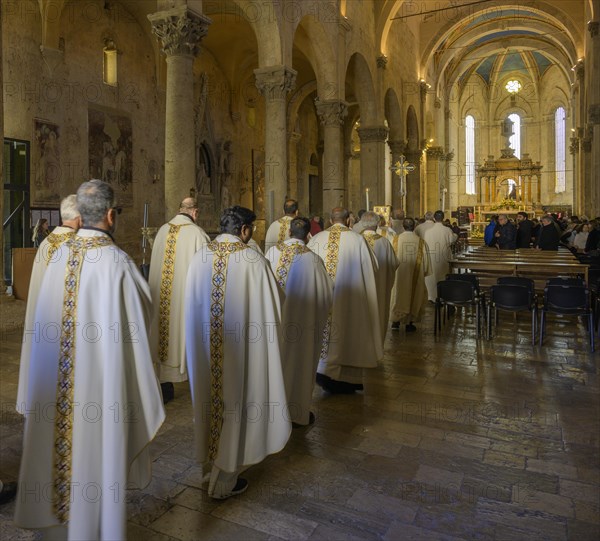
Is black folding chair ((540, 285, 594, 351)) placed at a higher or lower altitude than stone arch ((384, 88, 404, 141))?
lower

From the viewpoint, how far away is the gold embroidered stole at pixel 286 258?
4.16 meters

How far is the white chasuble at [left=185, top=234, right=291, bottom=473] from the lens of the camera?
319 centimetres

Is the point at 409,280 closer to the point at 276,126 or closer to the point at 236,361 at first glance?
the point at 276,126

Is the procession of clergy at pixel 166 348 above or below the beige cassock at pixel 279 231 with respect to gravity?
below

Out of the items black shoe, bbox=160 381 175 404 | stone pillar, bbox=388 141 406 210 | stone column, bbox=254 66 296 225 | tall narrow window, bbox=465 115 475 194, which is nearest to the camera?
black shoe, bbox=160 381 175 404

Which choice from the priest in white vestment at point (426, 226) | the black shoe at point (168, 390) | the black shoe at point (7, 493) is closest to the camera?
the black shoe at point (7, 493)

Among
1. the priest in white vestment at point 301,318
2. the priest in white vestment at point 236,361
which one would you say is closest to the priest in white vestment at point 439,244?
the priest in white vestment at point 301,318

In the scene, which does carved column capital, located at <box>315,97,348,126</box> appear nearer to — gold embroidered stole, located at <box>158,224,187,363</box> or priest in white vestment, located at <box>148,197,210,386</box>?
priest in white vestment, located at <box>148,197,210,386</box>

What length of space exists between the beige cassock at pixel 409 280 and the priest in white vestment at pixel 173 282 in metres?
4.08

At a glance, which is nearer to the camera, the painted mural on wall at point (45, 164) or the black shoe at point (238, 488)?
the black shoe at point (238, 488)

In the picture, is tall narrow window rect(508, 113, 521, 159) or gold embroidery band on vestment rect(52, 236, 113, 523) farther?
tall narrow window rect(508, 113, 521, 159)

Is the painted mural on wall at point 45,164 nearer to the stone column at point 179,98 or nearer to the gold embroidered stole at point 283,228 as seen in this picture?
the stone column at point 179,98

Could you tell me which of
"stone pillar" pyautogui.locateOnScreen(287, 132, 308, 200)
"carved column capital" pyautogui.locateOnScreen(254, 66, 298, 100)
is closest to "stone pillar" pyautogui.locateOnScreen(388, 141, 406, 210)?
"stone pillar" pyautogui.locateOnScreen(287, 132, 308, 200)

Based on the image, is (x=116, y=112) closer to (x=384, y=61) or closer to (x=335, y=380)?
(x=384, y=61)
